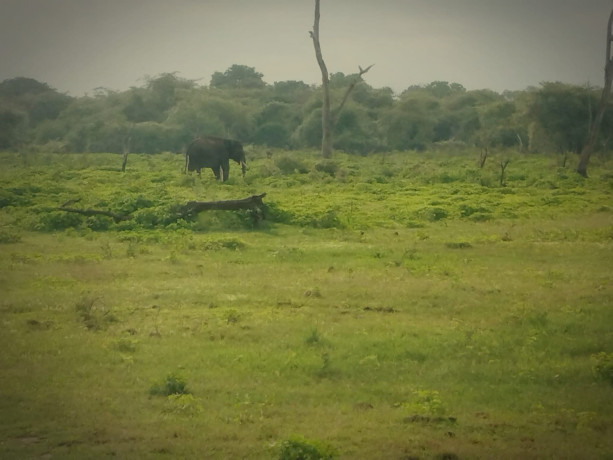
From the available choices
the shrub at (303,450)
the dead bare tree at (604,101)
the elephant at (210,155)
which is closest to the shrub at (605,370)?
the shrub at (303,450)

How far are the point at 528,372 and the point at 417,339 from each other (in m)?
1.61

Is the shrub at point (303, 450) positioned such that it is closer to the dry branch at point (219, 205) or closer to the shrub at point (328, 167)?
the dry branch at point (219, 205)

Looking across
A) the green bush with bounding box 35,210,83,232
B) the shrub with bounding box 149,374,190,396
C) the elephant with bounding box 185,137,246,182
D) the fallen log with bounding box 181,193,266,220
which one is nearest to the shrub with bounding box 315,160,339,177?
→ the elephant with bounding box 185,137,246,182

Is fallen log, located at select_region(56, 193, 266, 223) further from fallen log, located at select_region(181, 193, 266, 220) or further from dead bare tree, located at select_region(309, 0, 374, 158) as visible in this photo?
dead bare tree, located at select_region(309, 0, 374, 158)

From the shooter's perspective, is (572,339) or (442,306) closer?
(572,339)

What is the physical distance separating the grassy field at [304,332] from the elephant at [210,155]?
784cm

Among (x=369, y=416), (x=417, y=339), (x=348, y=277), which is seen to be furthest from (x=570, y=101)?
(x=369, y=416)

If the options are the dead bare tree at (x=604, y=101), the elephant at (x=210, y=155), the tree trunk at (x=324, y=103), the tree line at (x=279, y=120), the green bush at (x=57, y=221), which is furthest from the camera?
the tree line at (x=279, y=120)

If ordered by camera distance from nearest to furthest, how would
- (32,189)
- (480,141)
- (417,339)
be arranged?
1. (417,339)
2. (32,189)
3. (480,141)

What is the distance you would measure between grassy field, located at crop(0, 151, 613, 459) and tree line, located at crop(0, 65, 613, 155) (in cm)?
2275

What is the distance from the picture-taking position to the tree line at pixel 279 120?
43.0 meters

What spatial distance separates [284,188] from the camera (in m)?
26.8

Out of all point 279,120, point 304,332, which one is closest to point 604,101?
point 279,120

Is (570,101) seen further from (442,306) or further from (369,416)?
(369,416)
